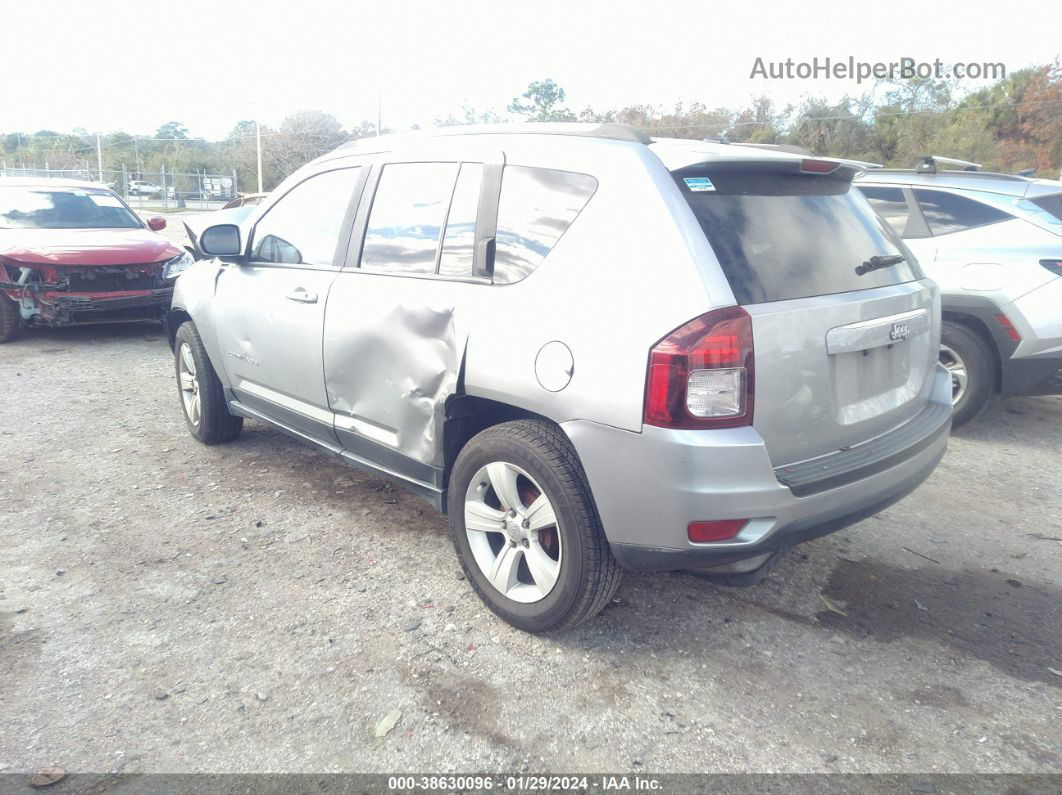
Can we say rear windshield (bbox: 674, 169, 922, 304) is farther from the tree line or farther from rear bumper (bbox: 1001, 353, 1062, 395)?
the tree line

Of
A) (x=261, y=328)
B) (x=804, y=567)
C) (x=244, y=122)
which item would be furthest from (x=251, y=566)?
(x=244, y=122)

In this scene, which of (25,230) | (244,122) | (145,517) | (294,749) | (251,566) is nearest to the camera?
(294,749)

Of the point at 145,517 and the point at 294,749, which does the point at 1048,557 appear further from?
the point at 145,517

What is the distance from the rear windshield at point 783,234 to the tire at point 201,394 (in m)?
3.36

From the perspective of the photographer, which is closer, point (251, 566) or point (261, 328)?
point (251, 566)

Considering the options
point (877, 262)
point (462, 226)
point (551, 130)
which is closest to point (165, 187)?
point (462, 226)

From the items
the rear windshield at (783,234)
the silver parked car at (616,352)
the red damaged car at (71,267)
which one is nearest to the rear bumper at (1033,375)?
the silver parked car at (616,352)

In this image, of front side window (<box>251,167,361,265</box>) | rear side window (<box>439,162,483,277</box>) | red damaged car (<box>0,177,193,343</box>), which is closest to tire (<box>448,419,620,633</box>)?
rear side window (<box>439,162,483,277</box>)

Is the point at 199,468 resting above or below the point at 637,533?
below

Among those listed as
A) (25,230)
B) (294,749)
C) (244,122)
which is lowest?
(294,749)

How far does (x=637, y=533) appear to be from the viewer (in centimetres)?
266

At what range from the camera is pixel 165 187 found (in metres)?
42.1

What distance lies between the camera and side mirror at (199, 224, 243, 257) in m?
4.39

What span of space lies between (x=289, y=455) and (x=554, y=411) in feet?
9.50
